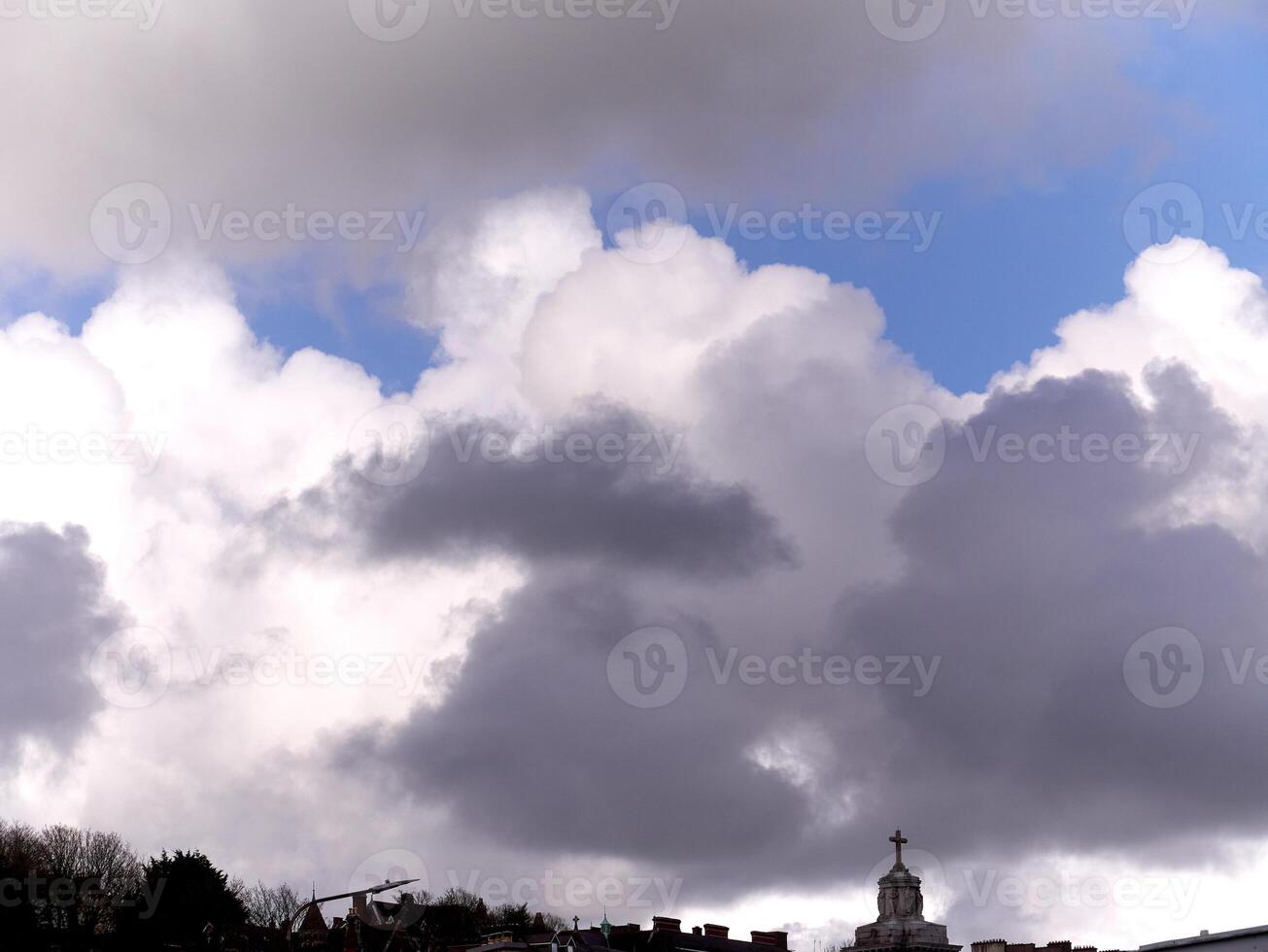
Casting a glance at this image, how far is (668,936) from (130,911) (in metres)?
40.3

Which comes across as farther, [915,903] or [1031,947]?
[915,903]

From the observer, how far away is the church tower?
129 m

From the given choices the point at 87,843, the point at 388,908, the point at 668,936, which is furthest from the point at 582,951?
the point at 87,843

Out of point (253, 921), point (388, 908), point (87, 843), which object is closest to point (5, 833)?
point (87, 843)

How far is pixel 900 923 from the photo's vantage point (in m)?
130

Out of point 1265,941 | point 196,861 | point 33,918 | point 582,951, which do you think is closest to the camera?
point 1265,941

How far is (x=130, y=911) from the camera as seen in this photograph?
13225 cm

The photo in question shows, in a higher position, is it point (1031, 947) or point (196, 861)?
point (196, 861)

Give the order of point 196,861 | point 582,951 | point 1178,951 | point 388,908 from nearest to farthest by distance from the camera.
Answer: point 1178,951 < point 582,951 < point 196,861 < point 388,908

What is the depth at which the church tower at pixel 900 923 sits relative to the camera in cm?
12888

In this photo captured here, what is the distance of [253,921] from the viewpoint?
518 ft

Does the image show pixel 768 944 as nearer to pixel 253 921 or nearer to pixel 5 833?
pixel 253 921

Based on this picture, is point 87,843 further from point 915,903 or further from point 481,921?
point 915,903

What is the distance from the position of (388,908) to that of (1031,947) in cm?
5492
